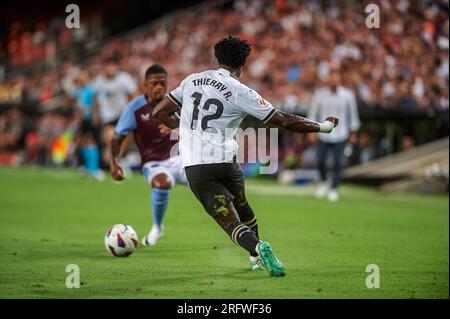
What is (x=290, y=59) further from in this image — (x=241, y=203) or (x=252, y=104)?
(x=252, y=104)

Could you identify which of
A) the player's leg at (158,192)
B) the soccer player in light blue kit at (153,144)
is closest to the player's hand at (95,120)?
the soccer player in light blue kit at (153,144)

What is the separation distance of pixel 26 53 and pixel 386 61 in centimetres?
1775

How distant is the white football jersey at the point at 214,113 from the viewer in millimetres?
7996

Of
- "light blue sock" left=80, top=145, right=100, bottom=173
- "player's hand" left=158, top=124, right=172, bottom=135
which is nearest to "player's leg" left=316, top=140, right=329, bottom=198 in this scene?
"light blue sock" left=80, top=145, right=100, bottom=173

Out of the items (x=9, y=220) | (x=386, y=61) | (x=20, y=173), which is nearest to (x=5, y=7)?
(x=20, y=173)

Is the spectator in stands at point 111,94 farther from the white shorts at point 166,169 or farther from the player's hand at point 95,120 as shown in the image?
the white shorts at point 166,169

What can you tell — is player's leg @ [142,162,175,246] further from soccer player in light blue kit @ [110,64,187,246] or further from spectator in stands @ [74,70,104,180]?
spectator in stands @ [74,70,104,180]

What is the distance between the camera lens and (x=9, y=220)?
1339 centimetres

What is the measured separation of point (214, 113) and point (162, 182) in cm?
301

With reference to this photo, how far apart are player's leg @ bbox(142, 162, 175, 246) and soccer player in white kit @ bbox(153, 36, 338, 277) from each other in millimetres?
2676

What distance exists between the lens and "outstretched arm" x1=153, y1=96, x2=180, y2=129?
28.0ft

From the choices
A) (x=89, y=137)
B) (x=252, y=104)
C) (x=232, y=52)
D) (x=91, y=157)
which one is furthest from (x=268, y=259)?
(x=89, y=137)

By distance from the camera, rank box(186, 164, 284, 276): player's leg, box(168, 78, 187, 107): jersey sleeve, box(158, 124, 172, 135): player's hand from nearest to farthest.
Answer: box(186, 164, 284, 276): player's leg → box(168, 78, 187, 107): jersey sleeve → box(158, 124, 172, 135): player's hand

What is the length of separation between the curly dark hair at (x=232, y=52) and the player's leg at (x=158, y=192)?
3.06 m
